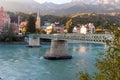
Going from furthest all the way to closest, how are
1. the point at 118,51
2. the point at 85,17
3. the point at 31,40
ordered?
the point at 85,17 < the point at 31,40 < the point at 118,51

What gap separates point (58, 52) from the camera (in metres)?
47.1

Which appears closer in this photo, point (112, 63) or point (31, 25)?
point (112, 63)

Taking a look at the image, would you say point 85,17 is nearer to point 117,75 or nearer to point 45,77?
point 45,77

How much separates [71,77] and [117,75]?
2090cm

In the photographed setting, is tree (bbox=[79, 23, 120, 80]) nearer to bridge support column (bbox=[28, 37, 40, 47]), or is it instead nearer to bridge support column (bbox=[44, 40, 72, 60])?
bridge support column (bbox=[44, 40, 72, 60])

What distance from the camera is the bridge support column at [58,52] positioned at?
152 ft

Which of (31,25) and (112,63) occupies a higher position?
(31,25)

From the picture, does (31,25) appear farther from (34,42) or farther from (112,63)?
(112,63)

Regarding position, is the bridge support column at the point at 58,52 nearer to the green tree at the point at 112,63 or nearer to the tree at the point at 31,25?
the tree at the point at 31,25

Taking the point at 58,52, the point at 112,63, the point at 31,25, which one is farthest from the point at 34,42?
the point at 112,63

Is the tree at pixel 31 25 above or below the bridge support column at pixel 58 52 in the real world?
above

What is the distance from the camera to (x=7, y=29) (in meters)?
78.1

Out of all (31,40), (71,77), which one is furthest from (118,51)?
(31,40)

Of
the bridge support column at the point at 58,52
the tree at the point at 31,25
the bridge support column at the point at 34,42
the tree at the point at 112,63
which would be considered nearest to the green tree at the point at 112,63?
the tree at the point at 112,63
